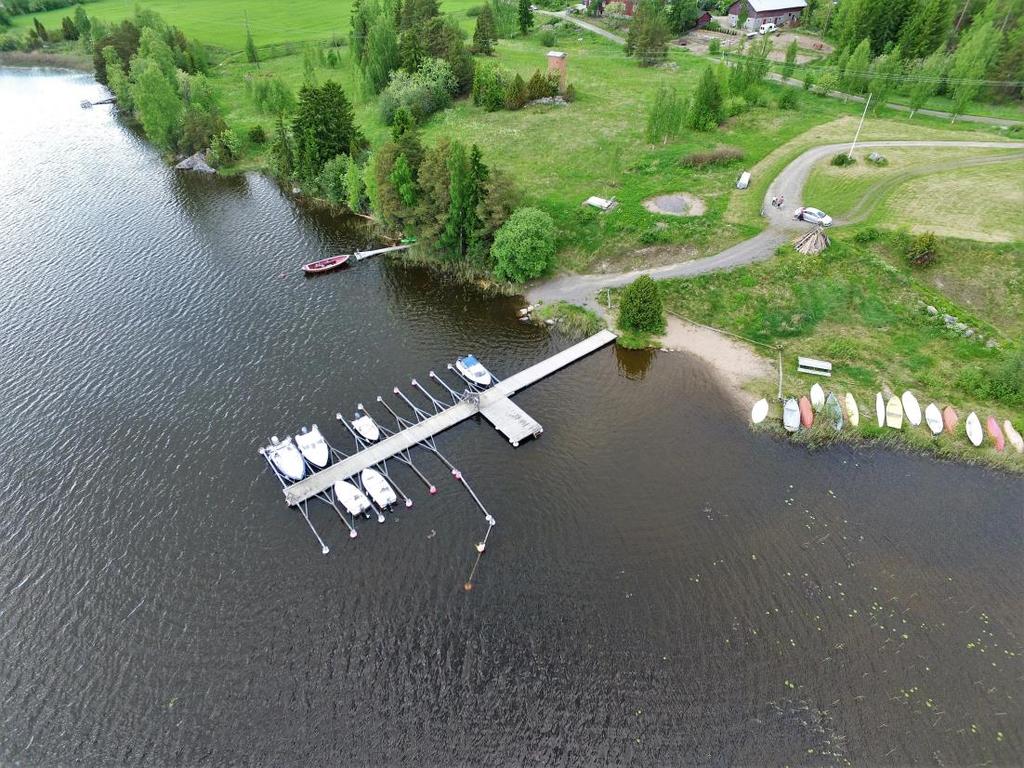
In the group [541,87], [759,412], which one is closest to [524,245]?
[759,412]

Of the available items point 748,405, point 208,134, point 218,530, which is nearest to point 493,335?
point 748,405

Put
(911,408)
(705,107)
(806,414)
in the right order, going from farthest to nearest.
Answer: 1. (705,107)
2. (911,408)
3. (806,414)

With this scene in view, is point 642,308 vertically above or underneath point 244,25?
underneath

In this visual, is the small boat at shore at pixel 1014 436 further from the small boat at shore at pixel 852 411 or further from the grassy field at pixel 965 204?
the grassy field at pixel 965 204

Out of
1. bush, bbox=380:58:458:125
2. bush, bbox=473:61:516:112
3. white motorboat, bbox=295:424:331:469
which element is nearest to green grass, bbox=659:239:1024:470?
white motorboat, bbox=295:424:331:469

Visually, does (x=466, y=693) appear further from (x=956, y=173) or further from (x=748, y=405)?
(x=956, y=173)

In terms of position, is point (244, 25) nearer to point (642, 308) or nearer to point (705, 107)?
point (705, 107)

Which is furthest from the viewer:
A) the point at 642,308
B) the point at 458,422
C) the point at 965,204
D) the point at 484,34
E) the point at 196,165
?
the point at 484,34
